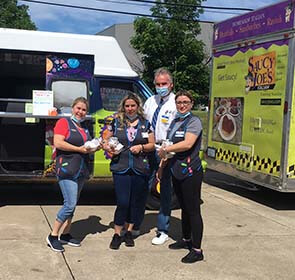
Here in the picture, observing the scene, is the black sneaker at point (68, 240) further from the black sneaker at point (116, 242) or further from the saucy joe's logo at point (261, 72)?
the saucy joe's logo at point (261, 72)

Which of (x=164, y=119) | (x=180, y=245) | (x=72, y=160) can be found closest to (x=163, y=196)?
(x=180, y=245)

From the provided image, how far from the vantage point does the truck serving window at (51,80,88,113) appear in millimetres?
6969

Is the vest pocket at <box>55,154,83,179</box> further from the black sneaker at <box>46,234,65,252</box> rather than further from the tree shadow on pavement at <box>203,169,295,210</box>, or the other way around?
the tree shadow on pavement at <box>203,169,295,210</box>

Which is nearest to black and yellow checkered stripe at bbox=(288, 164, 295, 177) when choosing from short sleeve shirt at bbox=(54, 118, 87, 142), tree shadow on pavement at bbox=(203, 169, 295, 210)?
tree shadow on pavement at bbox=(203, 169, 295, 210)

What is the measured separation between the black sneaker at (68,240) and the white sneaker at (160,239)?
0.85 m

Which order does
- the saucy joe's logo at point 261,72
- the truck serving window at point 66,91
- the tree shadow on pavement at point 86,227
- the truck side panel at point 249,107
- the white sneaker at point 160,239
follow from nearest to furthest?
the white sneaker at point 160,239
the tree shadow on pavement at point 86,227
the truck serving window at point 66,91
the truck side panel at point 249,107
the saucy joe's logo at point 261,72

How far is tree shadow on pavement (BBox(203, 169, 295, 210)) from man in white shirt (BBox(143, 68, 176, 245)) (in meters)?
3.04

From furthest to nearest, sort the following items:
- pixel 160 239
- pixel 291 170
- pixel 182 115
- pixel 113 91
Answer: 1. pixel 291 170
2. pixel 113 91
3. pixel 160 239
4. pixel 182 115

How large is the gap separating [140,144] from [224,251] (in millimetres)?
1529

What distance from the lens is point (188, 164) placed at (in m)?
4.90

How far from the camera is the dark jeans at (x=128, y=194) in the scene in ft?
17.1

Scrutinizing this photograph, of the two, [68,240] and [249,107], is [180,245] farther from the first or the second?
[249,107]

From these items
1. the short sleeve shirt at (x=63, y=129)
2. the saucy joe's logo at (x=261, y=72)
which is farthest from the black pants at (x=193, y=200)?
the saucy joe's logo at (x=261, y=72)

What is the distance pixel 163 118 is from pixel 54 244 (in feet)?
5.92
